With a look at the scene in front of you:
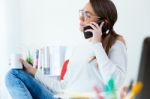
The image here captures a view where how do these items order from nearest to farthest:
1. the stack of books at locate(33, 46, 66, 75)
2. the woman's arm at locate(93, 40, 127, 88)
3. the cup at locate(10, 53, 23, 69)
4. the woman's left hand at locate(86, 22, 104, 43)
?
the woman's arm at locate(93, 40, 127, 88) < the woman's left hand at locate(86, 22, 104, 43) < the cup at locate(10, 53, 23, 69) < the stack of books at locate(33, 46, 66, 75)

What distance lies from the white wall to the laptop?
3.89 ft

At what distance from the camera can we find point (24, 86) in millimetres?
1159

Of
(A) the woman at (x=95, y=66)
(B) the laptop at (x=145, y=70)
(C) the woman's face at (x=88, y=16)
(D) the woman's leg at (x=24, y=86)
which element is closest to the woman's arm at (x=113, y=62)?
(A) the woman at (x=95, y=66)

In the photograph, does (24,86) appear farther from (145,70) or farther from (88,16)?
(145,70)

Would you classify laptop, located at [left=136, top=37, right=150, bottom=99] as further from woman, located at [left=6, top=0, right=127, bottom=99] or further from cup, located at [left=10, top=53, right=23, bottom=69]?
cup, located at [left=10, top=53, right=23, bottom=69]

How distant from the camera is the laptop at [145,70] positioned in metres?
0.47

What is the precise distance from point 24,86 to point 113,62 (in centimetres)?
40

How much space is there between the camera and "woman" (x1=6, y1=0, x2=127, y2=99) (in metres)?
1.04

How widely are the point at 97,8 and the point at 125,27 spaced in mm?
558

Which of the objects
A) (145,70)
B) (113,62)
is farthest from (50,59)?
(145,70)

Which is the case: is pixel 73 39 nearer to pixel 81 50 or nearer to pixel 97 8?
pixel 81 50

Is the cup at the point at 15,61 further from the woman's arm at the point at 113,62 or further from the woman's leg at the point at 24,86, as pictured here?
the woman's arm at the point at 113,62

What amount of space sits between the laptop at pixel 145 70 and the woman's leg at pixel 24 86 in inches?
29.3

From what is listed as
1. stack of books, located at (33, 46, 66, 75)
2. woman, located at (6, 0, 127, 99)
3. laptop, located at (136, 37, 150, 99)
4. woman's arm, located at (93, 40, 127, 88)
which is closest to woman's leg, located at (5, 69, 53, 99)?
woman, located at (6, 0, 127, 99)
